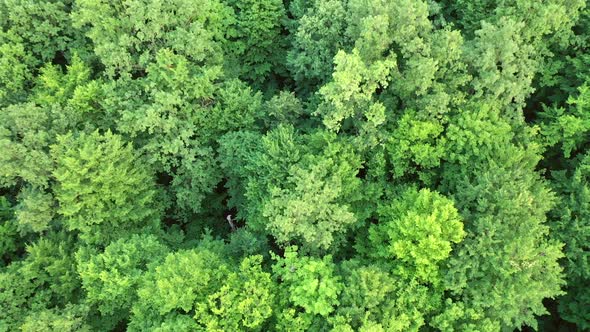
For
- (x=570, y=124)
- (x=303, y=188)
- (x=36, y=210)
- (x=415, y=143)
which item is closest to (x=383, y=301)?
(x=303, y=188)

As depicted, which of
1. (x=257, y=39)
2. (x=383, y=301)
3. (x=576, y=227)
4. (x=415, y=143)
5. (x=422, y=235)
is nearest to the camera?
(x=422, y=235)

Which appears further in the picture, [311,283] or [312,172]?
[312,172]

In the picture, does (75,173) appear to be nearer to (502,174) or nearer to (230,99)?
(230,99)

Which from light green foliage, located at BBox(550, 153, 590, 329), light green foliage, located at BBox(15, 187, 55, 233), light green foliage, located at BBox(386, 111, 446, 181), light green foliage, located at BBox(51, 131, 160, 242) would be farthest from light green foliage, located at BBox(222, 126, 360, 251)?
light green foliage, located at BBox(15, 187, 55, 233)

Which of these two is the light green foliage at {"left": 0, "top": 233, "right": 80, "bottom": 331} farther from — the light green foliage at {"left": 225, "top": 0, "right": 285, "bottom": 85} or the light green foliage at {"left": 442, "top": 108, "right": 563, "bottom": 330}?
the light green foliage at {"left": 442, "top": 108, "right": 563, "bottom": 330}

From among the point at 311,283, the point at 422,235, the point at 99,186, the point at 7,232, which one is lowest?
the point at 7,232

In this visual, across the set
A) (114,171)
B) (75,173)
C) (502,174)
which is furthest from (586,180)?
(75,173)

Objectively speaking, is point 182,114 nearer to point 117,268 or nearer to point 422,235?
point 117,268
